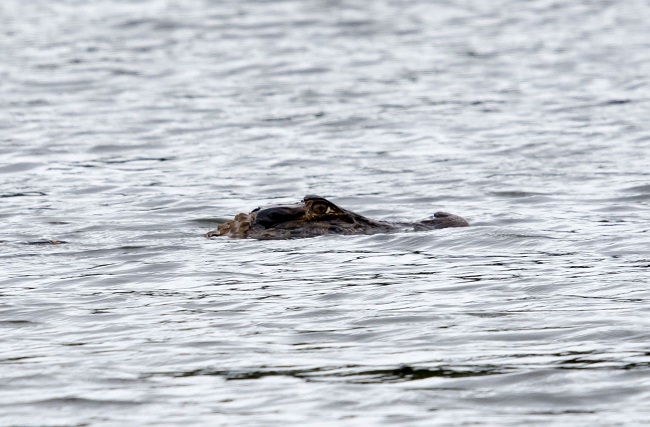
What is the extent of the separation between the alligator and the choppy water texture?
1.06ft

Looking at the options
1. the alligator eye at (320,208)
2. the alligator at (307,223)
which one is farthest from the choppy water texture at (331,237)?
the alligator eye at (320,208)

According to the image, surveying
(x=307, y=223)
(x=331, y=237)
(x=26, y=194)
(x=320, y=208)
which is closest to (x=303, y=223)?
(x=307, y=223)

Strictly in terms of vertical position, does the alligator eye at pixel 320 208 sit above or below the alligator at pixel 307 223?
above

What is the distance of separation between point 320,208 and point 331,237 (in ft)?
1.02

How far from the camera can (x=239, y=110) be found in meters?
23.8

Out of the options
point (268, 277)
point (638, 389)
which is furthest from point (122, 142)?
point (638, 389)

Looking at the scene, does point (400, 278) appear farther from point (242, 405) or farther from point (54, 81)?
point (54, 81)

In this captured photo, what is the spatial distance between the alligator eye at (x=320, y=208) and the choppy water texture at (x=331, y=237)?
0.47 meters

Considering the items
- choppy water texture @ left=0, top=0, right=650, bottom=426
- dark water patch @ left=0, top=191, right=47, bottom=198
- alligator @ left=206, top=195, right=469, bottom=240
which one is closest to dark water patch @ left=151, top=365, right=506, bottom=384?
choppy water texture @ left=0, top=0, right=650, bottom=426

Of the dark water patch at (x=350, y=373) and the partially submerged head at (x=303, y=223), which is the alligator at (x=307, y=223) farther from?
the dark water patch at (x=350, y=373)

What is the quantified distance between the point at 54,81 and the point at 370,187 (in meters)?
11.8

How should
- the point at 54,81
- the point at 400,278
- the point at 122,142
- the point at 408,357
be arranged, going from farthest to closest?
the point at 54,81
the point at 122,142
the point at 400,278
the point at 408,357

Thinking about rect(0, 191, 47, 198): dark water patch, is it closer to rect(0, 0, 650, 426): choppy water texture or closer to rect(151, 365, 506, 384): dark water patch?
rect(0, 0, 650, 426): choppy water texture

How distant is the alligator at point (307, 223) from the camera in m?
13.3
